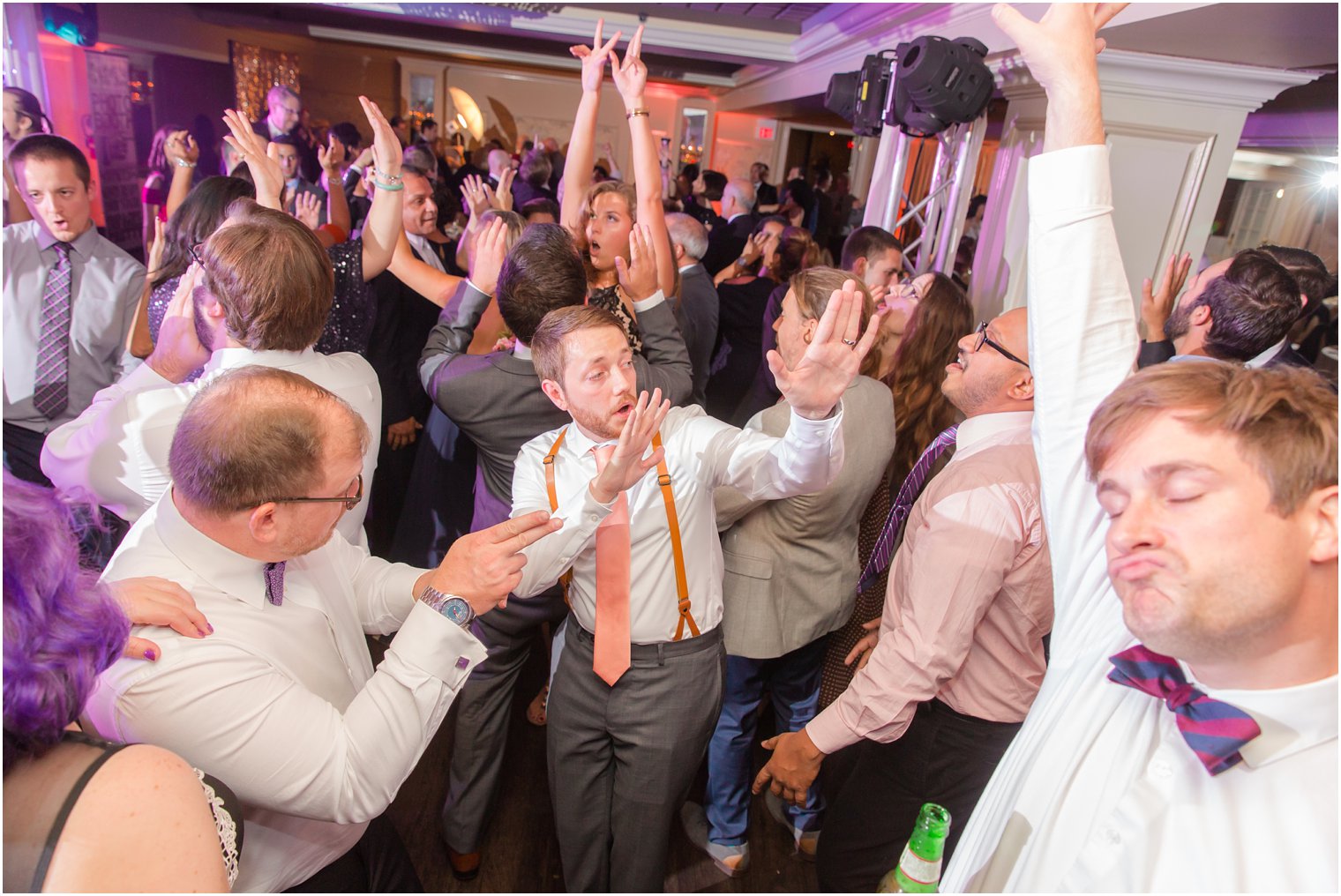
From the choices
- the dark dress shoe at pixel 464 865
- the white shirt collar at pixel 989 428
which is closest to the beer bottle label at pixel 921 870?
the white shirt collar at pixel 989 428

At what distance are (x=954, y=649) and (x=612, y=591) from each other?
26.7 inches

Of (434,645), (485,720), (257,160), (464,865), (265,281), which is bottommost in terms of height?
(464,865)

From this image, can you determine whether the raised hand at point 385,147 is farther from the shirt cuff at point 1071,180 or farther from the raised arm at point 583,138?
the shirt cuff at point 1071,180

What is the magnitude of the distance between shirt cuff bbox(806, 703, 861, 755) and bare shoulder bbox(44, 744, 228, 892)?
41.1 inches

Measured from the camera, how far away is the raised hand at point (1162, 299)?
2506 millimetres

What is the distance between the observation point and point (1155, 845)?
0.83 metres

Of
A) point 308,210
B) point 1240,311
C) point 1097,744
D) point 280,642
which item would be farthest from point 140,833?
point 308,210

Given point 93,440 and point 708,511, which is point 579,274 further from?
point 93,440

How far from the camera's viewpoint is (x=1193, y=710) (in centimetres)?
81

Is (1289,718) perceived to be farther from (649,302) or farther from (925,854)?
(649,302)

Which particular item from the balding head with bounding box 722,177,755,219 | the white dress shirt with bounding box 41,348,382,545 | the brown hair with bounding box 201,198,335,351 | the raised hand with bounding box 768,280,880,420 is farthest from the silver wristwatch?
the balding head with bounding box 722,177,755,219

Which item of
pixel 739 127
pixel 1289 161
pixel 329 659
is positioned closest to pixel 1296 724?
pixel 329 659

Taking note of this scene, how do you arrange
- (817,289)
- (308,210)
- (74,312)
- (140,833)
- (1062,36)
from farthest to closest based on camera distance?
(308,210) < (74,312) < (817,289) < (1062,36) < (140,833)

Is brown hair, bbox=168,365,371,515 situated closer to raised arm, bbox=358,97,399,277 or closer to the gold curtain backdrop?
raised arm, bbox=358,97,399,277
